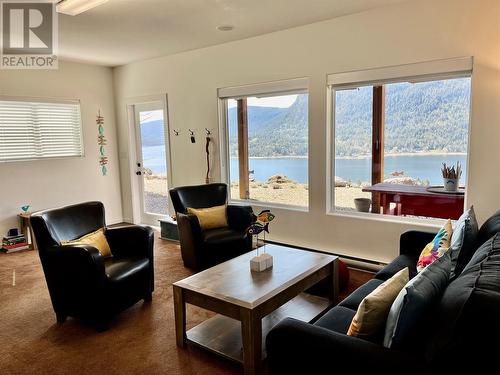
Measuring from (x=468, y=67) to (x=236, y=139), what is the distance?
2.80m

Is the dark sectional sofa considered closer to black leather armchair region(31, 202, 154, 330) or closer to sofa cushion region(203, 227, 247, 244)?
black leather armchair region(31, 202, 154, 330)

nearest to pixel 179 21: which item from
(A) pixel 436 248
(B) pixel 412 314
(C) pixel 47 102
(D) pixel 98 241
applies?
(D) pixel 98 241

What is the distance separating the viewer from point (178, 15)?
371 centimetres

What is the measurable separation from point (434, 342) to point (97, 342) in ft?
7.20

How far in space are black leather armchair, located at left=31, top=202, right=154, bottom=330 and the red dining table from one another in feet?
7.90

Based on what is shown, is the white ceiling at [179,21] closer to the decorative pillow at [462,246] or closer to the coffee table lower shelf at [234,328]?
the decorative pillow at [462,246]

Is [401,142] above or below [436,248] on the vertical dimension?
above

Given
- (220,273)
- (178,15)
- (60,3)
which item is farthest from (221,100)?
(220,273)

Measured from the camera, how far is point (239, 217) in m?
4.16

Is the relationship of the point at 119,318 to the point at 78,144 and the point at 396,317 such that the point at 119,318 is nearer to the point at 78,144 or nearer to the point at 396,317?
the point at 396,317

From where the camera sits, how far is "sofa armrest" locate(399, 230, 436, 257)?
9.59ft

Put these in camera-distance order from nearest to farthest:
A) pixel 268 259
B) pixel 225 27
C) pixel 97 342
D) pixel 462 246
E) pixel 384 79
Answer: pixel 462 246
pixel 97 342
pixel 268 259
pixel 384 79
pixel 225 27

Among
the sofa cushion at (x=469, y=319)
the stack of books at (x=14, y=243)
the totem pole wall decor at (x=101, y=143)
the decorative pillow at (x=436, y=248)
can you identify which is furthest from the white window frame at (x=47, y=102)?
the sofa cushion at (x=469, y=319)

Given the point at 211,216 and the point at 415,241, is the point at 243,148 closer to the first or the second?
the point at 211,216
